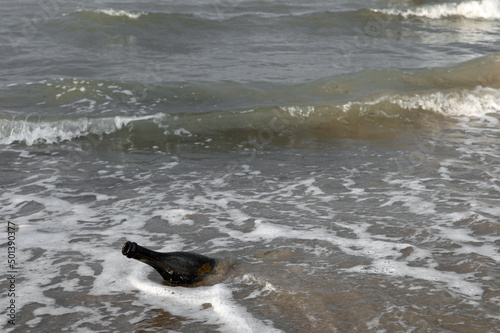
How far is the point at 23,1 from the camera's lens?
1416 cm

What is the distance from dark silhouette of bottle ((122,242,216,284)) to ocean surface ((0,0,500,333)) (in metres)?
0.08

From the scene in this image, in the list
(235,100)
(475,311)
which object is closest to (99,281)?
(475,311)

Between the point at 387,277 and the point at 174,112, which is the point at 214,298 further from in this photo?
the point at 174,112

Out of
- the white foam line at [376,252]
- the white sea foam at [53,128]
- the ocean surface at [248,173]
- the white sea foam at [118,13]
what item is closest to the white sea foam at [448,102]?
the ocean surface at [248,173]

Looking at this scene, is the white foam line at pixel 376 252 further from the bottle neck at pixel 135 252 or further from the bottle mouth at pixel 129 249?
the bottle mouth at pixel 129 249

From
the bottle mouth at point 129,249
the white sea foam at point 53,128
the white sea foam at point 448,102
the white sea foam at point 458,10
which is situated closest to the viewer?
the bottle mouth at point 129,249

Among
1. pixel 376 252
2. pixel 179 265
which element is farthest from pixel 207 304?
pixel 376 252

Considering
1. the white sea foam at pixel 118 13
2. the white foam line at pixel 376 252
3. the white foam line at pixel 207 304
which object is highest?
the white sea foam at pixel 118 13

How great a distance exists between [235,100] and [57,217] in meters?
4.17

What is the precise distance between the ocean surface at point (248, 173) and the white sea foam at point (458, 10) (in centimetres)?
266

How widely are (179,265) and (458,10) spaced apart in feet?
47.6

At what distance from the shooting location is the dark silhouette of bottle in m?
3.40

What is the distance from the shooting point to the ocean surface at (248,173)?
10.5 feet

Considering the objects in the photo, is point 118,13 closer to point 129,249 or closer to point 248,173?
point 248,173
